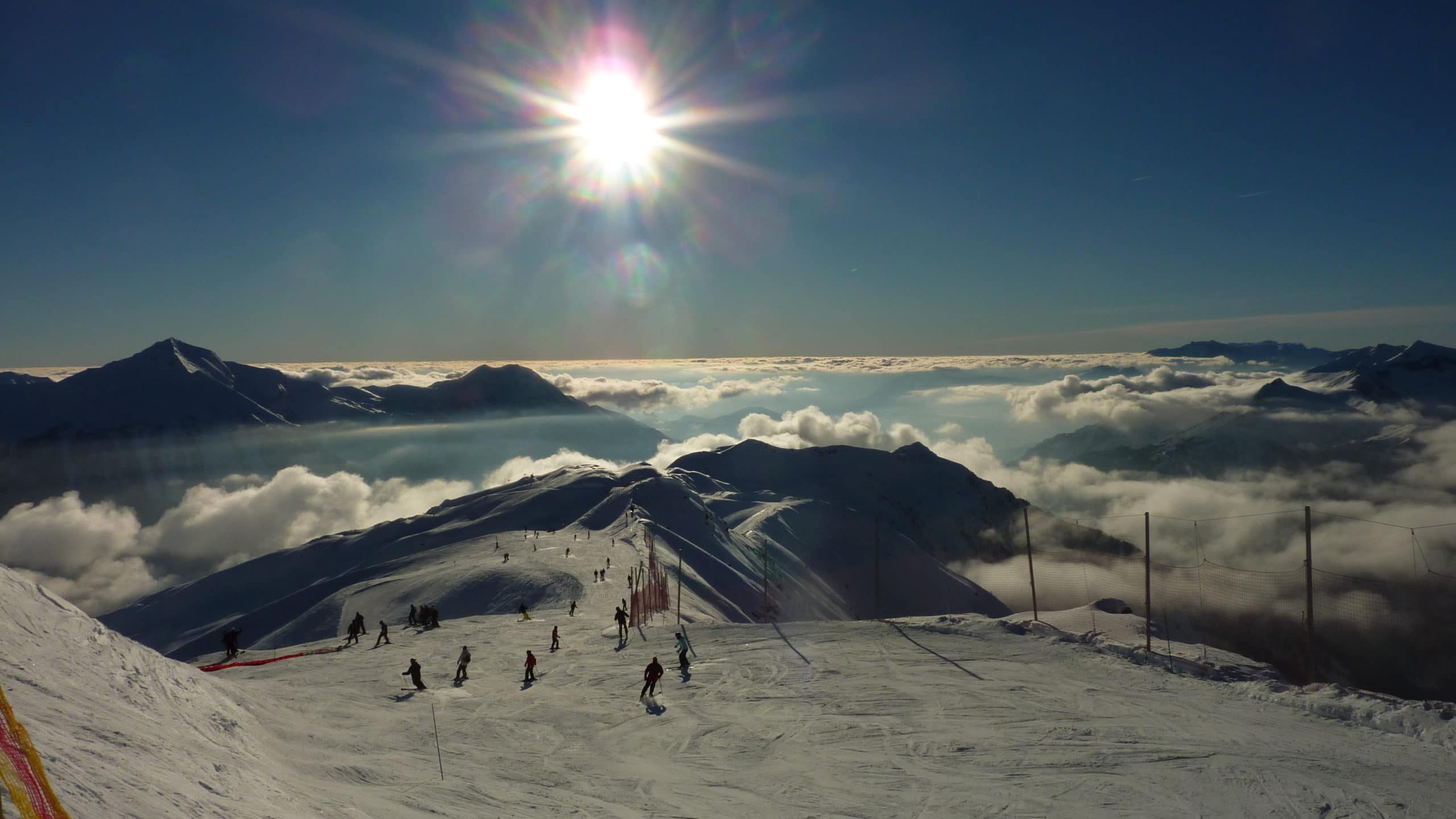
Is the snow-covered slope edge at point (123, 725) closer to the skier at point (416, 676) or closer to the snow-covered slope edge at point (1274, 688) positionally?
the skier at point (416, 676)

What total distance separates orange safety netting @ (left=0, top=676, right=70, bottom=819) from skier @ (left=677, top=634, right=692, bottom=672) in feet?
65.9

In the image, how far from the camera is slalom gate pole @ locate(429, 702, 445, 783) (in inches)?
615

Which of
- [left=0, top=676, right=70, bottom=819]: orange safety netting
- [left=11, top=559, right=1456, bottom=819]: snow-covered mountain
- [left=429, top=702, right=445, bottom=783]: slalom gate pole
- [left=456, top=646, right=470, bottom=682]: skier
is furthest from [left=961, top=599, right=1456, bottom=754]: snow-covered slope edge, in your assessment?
[left=0, top=676, right=70, bottom=819]: orange safety netting

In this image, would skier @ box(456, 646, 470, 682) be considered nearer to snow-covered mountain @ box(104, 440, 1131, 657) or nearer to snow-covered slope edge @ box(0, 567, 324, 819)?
snow-covered slope edge @ box(0, 567, 324, 819)

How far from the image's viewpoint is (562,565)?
63.8m

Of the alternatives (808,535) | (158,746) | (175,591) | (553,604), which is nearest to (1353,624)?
(808,535)

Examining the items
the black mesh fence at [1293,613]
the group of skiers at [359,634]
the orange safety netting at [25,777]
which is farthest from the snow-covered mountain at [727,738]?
the black mesh fence at [1293,613]

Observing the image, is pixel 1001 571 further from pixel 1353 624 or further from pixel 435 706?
pixel 435 706

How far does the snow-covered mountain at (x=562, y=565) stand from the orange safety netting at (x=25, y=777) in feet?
146

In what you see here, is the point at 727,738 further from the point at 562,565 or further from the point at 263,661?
the point at 562,565

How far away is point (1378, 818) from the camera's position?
1327 cm

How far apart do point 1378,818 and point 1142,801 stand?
412 cm

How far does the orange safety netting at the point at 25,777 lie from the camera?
24.3 feet

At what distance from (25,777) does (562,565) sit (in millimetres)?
57369
